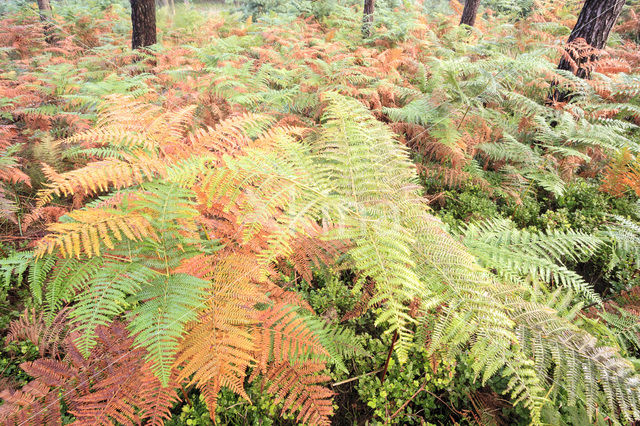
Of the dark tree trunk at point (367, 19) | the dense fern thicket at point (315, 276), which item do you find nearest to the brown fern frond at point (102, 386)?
the dense fern thicket at point (315, 276)

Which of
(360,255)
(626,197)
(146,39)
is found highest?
(146,39)

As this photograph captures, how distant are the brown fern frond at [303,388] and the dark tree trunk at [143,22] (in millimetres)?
7408

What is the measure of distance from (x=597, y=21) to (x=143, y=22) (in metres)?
8.32

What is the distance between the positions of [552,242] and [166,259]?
2.80 m

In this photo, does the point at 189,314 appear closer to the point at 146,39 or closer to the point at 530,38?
the point at 146,39

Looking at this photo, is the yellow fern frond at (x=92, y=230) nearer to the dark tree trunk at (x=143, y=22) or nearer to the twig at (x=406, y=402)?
the twig at (x=406, y=402)

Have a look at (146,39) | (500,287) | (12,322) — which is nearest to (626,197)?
(500,287)

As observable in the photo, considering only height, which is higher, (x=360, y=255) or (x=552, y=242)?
(x=360, y=255)

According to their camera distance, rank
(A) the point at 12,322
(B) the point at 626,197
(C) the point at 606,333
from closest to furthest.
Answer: (C) the point at 606,333, (A) the point at 12,322, (B) the point at 626,197

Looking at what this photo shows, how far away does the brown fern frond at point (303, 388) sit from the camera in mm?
1716

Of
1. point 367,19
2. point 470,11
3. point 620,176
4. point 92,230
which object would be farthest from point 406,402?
point 470,11

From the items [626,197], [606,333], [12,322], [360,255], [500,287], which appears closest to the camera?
[360,255]

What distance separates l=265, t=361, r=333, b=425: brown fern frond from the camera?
172cm

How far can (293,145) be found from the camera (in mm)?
1947
